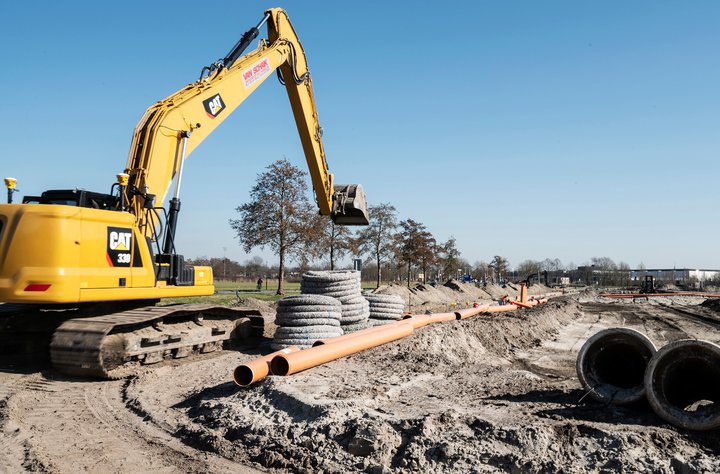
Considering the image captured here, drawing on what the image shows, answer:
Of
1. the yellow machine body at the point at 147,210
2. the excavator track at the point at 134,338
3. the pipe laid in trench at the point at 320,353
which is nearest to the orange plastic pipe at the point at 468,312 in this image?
the pipe laid in trench at the point at 320,353

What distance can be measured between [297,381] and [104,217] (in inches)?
170

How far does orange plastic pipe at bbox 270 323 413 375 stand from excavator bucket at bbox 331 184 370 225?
3.25m

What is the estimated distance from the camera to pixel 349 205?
13445mm

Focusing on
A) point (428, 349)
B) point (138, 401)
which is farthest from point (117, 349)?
point (428, 349)

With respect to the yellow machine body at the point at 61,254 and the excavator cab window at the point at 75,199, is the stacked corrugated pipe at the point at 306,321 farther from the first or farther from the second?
the excavator cab window at the point at 75,199

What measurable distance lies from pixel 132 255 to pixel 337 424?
17.8ft

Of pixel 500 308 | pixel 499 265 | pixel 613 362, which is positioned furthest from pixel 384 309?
pixel 499 265

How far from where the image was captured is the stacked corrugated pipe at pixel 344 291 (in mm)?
11698

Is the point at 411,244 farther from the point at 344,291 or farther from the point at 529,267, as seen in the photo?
the point at 529,267

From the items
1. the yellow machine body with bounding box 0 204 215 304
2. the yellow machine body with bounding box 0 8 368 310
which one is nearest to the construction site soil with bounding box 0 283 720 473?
the yellow machine body with bounding box 0 204 215 304

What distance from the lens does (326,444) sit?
17.4 feet

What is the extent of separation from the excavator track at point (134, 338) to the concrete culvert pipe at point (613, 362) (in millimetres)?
6722

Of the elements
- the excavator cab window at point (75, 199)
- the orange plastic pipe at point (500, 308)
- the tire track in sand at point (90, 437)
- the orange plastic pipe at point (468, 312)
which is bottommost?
the tire track in sand at point (90, 437)

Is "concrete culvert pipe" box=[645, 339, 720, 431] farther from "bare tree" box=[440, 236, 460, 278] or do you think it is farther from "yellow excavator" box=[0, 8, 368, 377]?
"bare tree" box=[440, 236, 460, 278]
